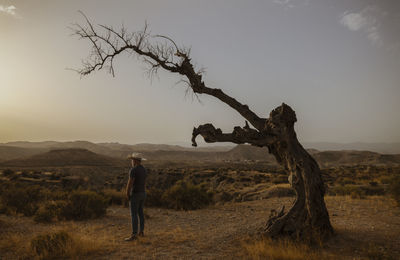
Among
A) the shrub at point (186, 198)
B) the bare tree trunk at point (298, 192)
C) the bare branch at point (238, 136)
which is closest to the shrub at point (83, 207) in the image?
the shrub at point (186, 198)

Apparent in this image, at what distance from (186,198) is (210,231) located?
16.8 ft

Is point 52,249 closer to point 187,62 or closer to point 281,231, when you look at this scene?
point 281,231

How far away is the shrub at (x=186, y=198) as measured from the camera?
12398 millimetres

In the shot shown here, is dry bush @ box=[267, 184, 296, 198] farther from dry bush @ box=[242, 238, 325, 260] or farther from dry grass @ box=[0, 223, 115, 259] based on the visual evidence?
dry grass @ box=[0, 223, 115, 259]

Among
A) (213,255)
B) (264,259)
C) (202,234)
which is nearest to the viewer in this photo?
(264,259)

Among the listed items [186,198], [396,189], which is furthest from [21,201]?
[396,189]

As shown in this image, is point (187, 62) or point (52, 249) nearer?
point (52, 249)

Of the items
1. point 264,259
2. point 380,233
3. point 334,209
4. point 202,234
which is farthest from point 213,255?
point 334,209

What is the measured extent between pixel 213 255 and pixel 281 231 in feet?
6.34

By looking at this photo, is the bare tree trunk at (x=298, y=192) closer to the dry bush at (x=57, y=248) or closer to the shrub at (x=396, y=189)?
the dry bush at (x=57, y=248)

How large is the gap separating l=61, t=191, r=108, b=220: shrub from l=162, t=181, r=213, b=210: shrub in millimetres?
3415

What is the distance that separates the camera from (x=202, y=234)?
23.8 feet

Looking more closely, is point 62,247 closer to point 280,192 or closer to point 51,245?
point 51,245

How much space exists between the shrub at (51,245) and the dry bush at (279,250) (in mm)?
4097
